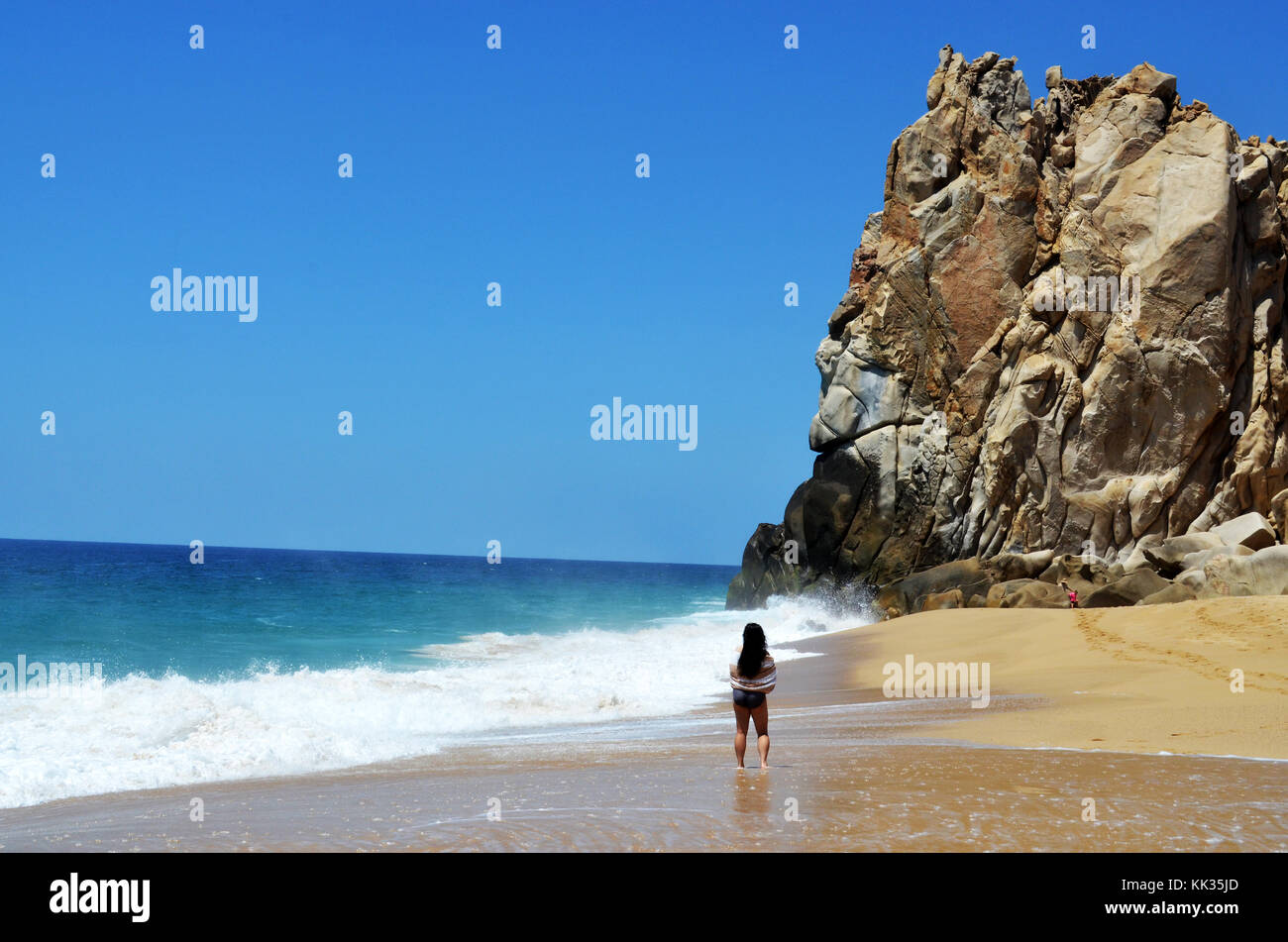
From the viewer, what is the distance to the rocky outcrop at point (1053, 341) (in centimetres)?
3706

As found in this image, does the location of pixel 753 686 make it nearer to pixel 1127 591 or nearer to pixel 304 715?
pixel 304 715

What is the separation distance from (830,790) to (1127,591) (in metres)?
21.4

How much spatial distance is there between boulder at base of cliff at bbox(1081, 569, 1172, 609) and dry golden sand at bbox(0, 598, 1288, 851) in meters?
12.4

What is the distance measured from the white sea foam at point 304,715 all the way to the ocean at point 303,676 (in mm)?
36

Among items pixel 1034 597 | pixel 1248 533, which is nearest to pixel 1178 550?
pixel 1248 533

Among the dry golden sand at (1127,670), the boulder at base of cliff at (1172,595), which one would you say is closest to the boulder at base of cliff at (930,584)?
the dry golden sand at (1127,670)

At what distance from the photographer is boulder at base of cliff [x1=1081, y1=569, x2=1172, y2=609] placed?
25.9 m

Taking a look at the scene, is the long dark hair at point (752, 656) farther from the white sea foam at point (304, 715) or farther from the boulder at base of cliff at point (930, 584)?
the boulder at base of cliff at point (930, 584)

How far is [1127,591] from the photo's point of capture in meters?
26.0

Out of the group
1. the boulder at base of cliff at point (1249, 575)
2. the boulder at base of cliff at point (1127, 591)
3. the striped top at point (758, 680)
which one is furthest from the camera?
the boulder at base of cliff at point (1127, 591)

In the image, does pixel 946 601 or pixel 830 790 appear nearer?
pixel 830 790

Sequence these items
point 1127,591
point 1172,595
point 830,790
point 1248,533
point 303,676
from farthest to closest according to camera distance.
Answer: point 1248,533 < point 1127,591 < point 1172,595 < point 303,676 < point 830,790

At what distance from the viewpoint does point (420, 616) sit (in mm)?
42594
